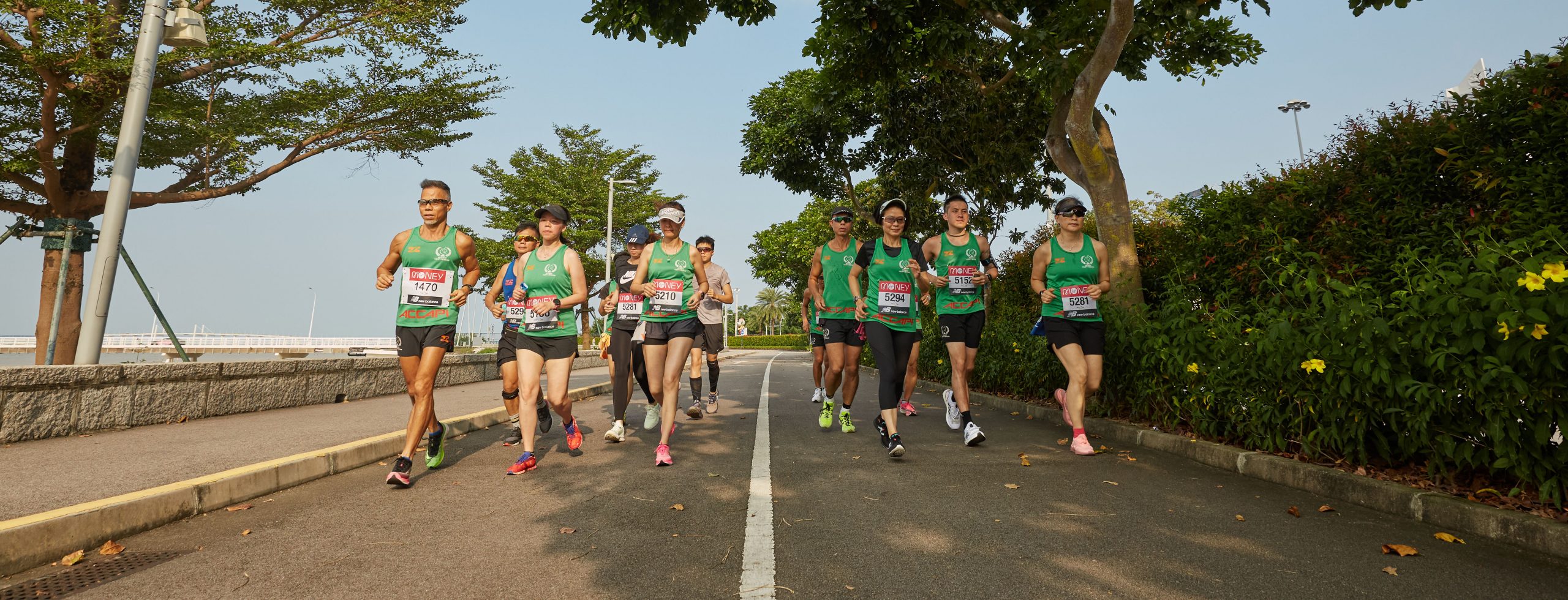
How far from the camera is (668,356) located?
19.1 feet

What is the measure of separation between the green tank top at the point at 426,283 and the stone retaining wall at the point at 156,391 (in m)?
3.48

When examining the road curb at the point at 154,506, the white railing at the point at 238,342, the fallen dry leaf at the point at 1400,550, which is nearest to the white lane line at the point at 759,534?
the fallen dry leaf at the point at 1400,550

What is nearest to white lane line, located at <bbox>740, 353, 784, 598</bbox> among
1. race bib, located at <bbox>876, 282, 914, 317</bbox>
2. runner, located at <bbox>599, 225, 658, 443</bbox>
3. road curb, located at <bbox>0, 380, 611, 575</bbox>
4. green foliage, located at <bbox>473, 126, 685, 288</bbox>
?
runner, located at <bbox>599, 225, 658, 443</bbox>

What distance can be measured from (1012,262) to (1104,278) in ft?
22.2

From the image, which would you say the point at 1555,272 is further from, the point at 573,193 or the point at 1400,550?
the point at 573,193

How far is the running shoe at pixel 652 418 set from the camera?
22.8 ft

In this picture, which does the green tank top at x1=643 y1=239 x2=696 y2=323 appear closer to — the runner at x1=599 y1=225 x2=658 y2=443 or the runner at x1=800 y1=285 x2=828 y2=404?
the runner at x1=599 y1=225 x2=658 y2=443

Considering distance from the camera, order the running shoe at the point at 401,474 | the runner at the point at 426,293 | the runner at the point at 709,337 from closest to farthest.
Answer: the running shoe at the point at 401,474 → the runner at the point at 426,293 → the runner at the point at 709,337

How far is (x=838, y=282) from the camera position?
22.0 feet

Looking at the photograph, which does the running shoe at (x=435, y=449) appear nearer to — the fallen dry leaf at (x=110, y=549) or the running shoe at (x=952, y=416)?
the fallen dry leaf at (x=110, y=549)

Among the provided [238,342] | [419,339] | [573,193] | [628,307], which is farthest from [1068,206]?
[238,342]

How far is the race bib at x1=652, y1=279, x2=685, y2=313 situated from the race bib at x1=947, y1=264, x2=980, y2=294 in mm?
2300

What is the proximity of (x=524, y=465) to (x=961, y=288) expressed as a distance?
3.78m

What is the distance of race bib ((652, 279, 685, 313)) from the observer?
5816mm
